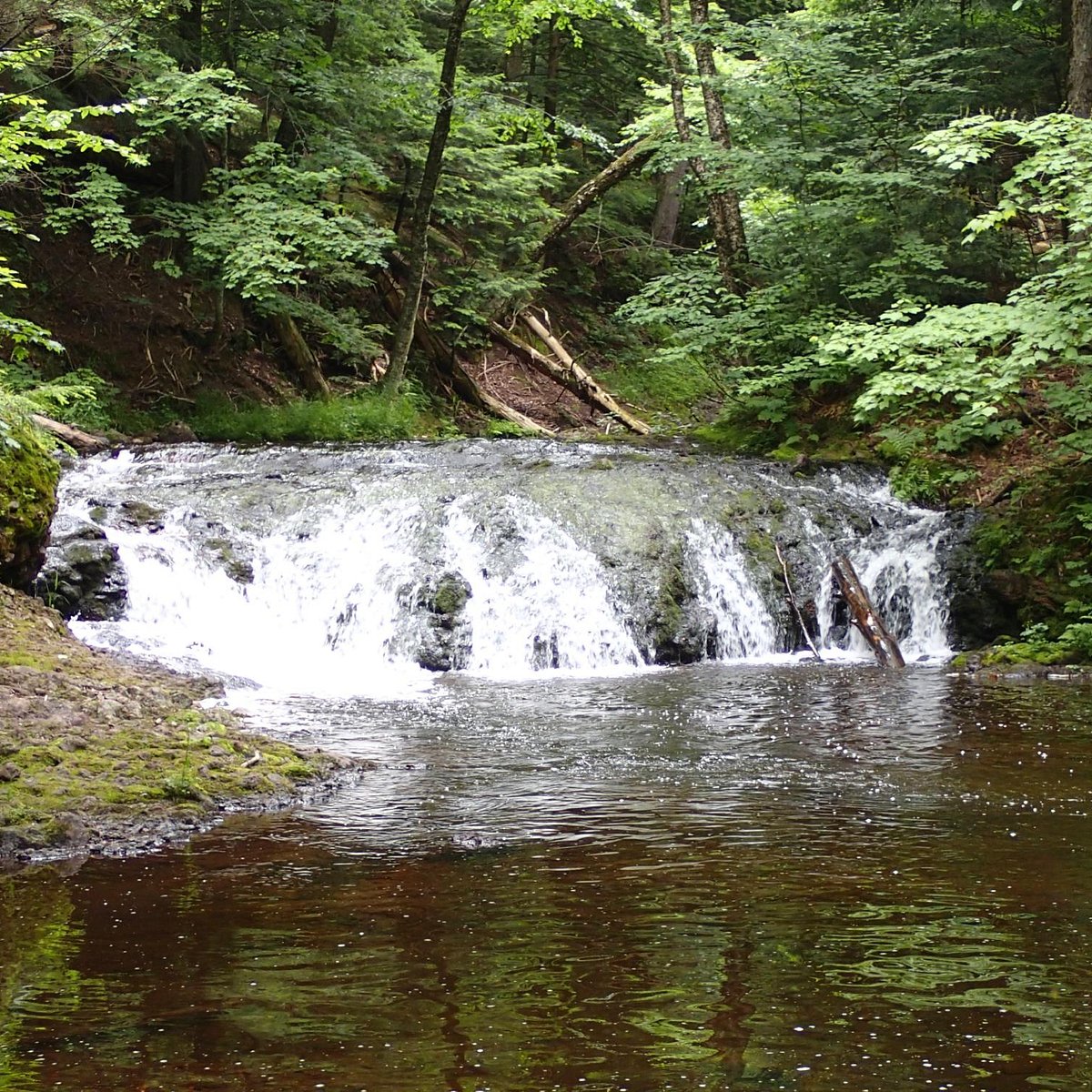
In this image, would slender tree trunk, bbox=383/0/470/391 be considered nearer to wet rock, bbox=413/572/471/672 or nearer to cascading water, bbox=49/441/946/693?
cascading water, bbox=49/441/946/693

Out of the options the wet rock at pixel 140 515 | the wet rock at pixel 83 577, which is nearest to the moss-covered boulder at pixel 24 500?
the wet rock at pixel 83 577

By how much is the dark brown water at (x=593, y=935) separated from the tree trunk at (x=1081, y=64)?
9.44 metres

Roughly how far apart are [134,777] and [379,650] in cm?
605

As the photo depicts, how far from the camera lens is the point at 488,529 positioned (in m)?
12.8

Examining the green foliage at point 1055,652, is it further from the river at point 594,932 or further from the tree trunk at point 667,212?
the tree trunk at point 667,212

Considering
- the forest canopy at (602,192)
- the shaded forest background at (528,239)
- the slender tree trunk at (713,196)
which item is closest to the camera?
the shaded forest background at (528,239)

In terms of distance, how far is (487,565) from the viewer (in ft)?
40.6

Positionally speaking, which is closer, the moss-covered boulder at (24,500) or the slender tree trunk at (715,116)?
the moss-covered boulder at (24,500)

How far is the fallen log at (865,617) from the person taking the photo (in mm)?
11523

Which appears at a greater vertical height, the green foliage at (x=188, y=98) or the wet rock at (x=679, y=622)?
the green foliage at (x=188, y=98)

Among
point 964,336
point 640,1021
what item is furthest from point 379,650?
point 640,1021

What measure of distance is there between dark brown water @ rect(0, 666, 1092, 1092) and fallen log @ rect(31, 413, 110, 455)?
33.8 ft

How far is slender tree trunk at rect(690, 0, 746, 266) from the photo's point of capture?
57.0ft

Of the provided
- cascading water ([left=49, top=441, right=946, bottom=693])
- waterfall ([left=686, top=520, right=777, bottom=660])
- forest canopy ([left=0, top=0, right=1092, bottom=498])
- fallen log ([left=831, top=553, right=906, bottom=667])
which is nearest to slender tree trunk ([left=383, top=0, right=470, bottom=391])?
forest canopy ([left=0, top=0, right=1092, bottom=498])
